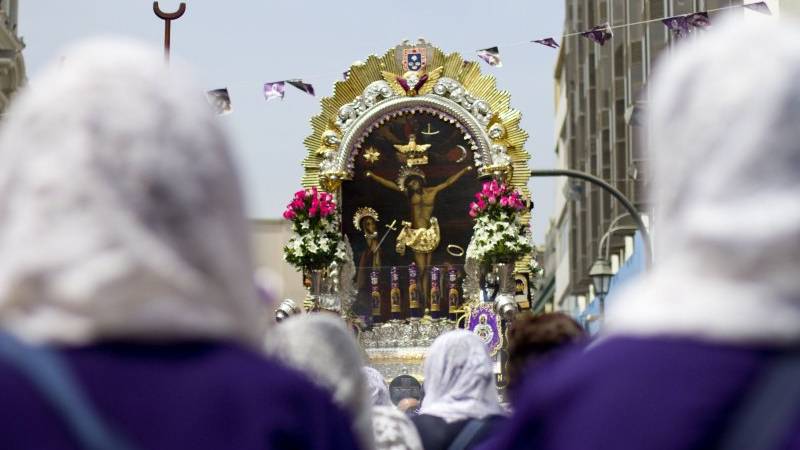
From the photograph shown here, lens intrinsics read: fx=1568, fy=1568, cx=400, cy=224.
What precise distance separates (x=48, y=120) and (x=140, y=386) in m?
0.50

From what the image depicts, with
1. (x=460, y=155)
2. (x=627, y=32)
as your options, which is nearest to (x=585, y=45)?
(x=627, y=32)

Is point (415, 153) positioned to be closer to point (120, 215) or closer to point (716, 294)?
→ point (716, 294)

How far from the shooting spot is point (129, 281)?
2.60m

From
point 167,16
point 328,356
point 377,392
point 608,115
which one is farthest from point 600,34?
point 608,115

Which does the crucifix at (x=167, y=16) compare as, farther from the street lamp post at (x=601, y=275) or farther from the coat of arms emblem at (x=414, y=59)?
the street lamp post at (x=601, y=275)

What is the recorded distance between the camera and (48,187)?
2.65m

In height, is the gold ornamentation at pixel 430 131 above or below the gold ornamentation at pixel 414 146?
above

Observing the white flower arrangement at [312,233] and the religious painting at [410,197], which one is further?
the religious painting at [410,197]

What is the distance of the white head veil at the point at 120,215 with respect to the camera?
2607 mm

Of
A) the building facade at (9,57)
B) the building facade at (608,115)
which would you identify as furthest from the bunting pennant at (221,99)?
the building facade at (9,57)

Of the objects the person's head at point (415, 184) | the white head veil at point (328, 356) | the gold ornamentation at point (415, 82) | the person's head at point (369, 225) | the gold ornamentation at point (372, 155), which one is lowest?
the white head veil at point (328, 356)

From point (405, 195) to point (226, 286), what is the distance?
20.4 metres

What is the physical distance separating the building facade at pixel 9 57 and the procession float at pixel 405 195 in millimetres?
16374

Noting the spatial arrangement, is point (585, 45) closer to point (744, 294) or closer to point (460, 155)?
point (460, 155)
